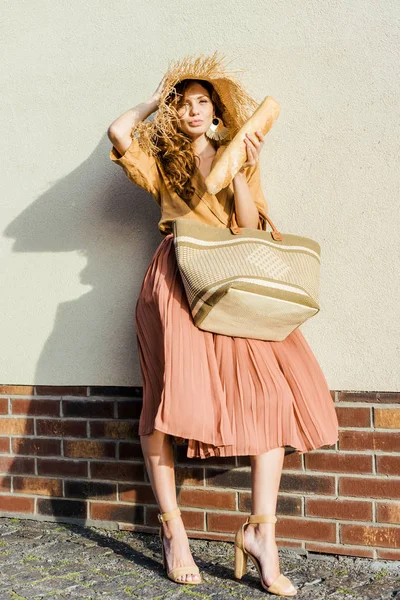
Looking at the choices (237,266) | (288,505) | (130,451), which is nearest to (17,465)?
(130,451)

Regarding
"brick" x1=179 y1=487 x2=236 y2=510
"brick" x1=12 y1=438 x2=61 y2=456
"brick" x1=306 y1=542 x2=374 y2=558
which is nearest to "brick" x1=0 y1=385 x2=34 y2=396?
"brick" x1=12 y1=438 x2=61 y2=456

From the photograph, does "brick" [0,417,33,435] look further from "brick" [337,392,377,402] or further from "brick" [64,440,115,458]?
"brick" [337,392,377,402]

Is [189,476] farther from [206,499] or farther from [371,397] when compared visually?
[371,397]

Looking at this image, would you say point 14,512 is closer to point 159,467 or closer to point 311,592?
point 159,467

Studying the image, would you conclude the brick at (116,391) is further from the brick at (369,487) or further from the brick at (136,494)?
the brick at (369,487)

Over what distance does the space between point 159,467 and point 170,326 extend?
587mm

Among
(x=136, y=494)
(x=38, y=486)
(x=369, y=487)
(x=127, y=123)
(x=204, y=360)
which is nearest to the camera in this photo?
(x=204, y=360)

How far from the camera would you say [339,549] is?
3203 mm

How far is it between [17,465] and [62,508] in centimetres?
33

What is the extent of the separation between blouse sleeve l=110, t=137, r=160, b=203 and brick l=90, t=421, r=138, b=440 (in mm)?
1095

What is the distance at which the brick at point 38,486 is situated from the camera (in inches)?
150

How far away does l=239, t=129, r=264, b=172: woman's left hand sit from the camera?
10.0 feet

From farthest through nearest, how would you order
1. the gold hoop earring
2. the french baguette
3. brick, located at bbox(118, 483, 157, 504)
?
brick, located at bbox(118, 483, 157, 504)
the gold hoop earring
the french baguette

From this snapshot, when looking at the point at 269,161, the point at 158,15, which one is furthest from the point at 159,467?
the point at 158,15
